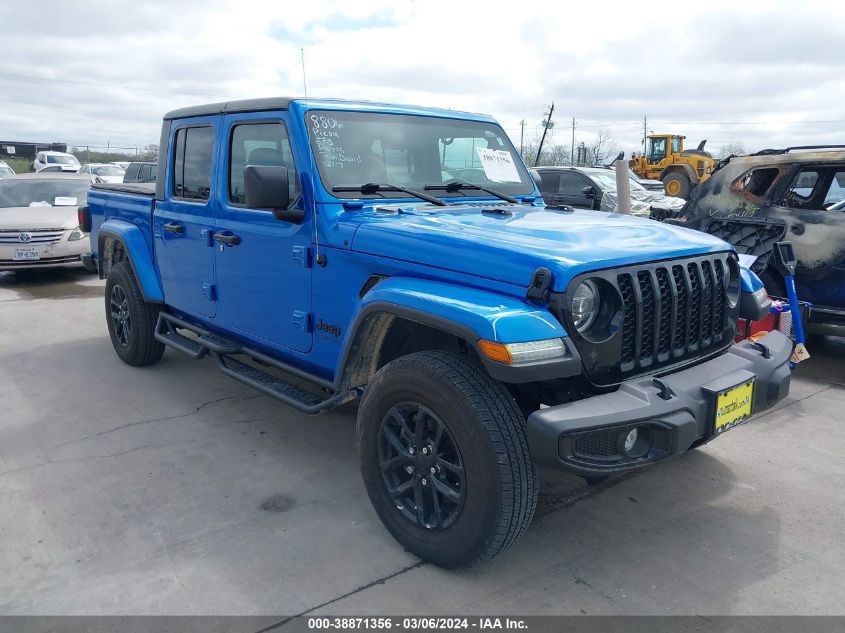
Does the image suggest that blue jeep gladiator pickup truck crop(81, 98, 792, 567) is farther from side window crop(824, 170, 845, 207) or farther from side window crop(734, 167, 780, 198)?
side window crop(824, 170, 845, 207)

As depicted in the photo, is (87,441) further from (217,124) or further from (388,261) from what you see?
(388,261)

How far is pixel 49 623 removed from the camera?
2.65 meters

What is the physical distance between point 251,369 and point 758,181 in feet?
16.5

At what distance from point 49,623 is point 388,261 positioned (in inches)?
77.9

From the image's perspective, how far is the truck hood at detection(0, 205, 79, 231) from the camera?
944cm

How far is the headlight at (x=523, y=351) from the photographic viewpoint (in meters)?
2.48

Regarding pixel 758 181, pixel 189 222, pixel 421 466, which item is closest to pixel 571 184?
pixel 758 181

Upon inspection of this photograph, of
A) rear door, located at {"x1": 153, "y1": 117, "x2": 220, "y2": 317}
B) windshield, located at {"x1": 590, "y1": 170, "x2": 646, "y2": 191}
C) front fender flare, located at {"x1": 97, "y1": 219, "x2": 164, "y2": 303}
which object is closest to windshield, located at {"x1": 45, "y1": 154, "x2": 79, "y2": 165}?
windshield, located at {"x1": 590, "y1": 170, "x2": 646, "y2": 191}

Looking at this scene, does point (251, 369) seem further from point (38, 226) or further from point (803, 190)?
point (38, 226)

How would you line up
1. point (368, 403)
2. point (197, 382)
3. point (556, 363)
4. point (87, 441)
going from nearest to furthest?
point (556, 363) → point (368, 403) → point (87, 441) → point (197, 382)

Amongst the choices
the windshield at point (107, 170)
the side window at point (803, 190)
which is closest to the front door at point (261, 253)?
the side window at point (803, 190)

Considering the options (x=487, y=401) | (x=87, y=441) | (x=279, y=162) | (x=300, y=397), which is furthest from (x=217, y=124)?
(x=487, y=401)

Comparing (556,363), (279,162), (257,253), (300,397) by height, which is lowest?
(300,397)

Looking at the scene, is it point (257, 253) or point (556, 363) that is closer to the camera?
point (556, 363)
